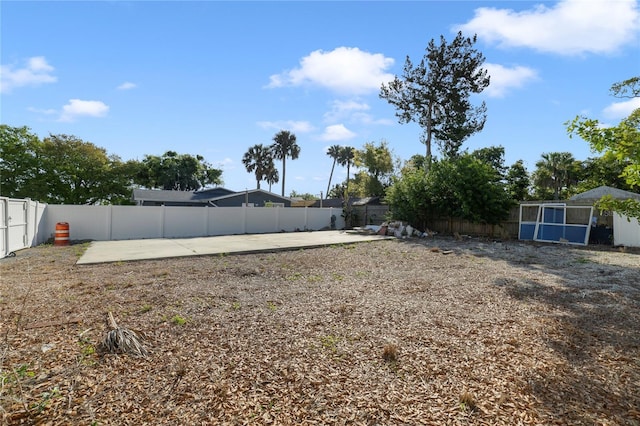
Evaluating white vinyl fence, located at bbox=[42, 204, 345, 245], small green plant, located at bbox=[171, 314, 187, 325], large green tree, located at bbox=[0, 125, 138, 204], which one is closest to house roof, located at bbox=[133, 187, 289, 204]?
large green tree, located at bbox=[0, 125, 138, 204]

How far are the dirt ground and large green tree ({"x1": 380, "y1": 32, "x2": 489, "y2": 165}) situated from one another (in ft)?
48.8

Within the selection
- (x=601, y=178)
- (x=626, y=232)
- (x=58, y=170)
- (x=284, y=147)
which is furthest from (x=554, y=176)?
(x=58, y=170)

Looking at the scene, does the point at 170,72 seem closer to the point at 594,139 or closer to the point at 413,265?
the point at 413,265

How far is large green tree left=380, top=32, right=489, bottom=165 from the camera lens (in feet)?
58.2

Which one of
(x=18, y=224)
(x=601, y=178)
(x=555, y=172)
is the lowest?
(x=18, y=224)

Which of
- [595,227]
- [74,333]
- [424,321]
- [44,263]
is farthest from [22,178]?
[595,227]

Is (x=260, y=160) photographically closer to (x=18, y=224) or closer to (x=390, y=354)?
(x=18, y=224)

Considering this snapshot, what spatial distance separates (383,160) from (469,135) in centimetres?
1061

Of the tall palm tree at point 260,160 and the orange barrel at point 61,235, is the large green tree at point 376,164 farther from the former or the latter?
the orange barrel at point 61,235

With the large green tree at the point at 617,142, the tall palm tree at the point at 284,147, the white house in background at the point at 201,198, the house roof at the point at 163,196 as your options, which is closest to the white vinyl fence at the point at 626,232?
the large green tree at the point at 617,142

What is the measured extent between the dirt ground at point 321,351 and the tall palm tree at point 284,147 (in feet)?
115

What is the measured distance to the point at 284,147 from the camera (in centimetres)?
4003

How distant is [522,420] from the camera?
2.01 metres

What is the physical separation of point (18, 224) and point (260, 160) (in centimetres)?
3232
